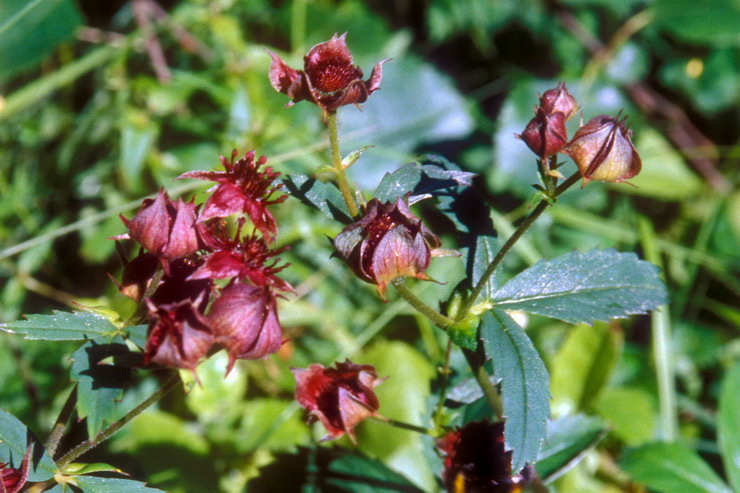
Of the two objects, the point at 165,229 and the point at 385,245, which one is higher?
the point at 165,229

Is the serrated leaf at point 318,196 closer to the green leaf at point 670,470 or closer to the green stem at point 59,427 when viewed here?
the green stem at point 59,427

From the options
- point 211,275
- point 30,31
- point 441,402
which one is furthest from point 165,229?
point 30,31

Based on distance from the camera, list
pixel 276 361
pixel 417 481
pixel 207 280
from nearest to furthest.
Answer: pixel 207 280 < pixel 417 481 < pixel 276 361

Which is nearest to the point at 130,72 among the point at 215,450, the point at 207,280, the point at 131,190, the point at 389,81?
the point at 131,190

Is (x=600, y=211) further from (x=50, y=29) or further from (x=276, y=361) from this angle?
(x=50, y=29)

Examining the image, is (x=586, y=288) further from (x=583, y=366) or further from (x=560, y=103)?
(x=583, y=366)
